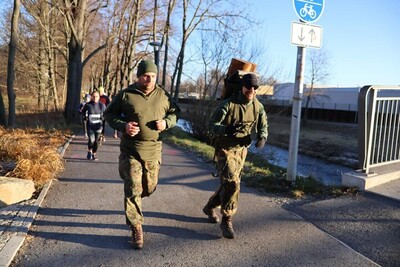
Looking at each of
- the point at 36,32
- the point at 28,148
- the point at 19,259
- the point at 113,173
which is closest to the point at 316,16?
the point at 113,173

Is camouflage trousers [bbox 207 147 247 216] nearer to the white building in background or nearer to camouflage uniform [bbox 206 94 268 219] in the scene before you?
camouflage uniform [bbox 206 94 268 219]

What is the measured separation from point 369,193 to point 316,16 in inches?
118

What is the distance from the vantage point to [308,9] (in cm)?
620

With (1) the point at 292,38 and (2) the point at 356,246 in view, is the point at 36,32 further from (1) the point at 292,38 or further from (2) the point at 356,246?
(2) the point at 356,246

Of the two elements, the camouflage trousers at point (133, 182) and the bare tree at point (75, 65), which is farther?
the bare tree at point (75, 65)

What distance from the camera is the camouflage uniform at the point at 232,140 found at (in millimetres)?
4402

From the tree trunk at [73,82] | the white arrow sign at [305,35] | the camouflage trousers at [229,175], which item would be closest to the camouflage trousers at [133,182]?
the camouflage trousers at [229,175]

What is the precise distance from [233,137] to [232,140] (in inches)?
1.6

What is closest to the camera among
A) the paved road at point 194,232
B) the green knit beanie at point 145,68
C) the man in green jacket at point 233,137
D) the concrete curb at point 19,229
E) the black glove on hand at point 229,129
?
the concrete curb at point 19,229

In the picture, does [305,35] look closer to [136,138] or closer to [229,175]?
[229,175]

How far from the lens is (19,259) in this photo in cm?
378

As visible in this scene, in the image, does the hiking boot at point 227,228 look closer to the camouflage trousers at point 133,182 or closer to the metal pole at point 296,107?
the camouflage trousers at point 133,182

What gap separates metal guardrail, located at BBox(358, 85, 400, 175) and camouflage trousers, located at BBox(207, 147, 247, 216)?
283cm

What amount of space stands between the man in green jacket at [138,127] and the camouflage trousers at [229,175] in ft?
2.53
